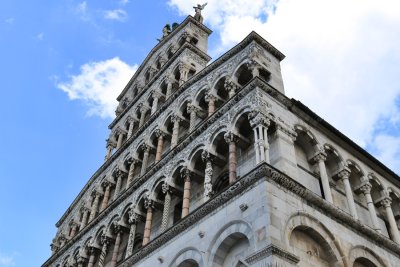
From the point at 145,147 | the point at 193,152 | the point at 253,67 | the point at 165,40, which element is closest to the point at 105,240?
the point at 145,147

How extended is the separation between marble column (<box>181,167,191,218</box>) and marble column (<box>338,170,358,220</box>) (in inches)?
184

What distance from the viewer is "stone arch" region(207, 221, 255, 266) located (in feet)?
35.8

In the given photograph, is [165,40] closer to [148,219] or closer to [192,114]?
[192,114]

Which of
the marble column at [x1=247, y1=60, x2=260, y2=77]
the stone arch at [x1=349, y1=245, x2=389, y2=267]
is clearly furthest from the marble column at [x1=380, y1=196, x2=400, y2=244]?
the marble column at [x1=247, y1=60, x2=260, y2=77]

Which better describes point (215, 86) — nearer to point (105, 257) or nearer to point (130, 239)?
point (130, 239)

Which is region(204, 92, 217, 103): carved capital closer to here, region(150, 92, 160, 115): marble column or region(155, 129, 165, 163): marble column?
region(155, 129, 165, 163): marble column

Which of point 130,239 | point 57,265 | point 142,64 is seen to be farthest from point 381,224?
point 142,64

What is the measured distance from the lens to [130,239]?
52.6ft

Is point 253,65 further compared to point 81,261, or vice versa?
point 81,261

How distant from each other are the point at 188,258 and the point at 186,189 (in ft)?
9.29

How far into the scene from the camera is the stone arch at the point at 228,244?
10.9m

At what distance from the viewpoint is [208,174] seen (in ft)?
45.1

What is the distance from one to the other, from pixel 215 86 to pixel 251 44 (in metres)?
1.94

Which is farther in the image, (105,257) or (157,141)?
(157,141)
